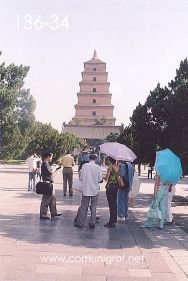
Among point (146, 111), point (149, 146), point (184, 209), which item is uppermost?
point (146, 111)

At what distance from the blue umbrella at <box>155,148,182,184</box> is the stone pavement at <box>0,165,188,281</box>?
109 cm

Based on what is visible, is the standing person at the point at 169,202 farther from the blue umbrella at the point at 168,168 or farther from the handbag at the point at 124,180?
the handbag at the point at 124,180

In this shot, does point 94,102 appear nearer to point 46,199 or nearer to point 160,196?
point 46,199

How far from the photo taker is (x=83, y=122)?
98438 mm

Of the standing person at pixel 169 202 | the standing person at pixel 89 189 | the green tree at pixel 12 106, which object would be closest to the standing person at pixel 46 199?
the standing person at pixel 89 189

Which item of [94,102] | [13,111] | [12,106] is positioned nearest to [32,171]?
[12,106]

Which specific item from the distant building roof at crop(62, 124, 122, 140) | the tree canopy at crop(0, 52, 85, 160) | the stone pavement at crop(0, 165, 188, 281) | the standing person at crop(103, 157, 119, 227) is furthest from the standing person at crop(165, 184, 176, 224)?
the distant building roof at crop(62, 124, 122, 140)

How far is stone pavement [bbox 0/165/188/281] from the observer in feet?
17.5

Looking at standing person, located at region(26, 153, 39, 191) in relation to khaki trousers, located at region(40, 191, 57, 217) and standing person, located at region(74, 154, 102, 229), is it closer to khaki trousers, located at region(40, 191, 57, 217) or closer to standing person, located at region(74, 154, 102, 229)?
khaki trousers, located at region(40, 191, 57, 217)

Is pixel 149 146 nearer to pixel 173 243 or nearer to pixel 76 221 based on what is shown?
pixel 76 221

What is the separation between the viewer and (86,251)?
6617 millimetres

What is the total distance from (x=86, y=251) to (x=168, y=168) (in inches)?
136

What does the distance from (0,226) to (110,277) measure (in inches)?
155

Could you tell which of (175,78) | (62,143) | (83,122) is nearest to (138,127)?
(175,78)
